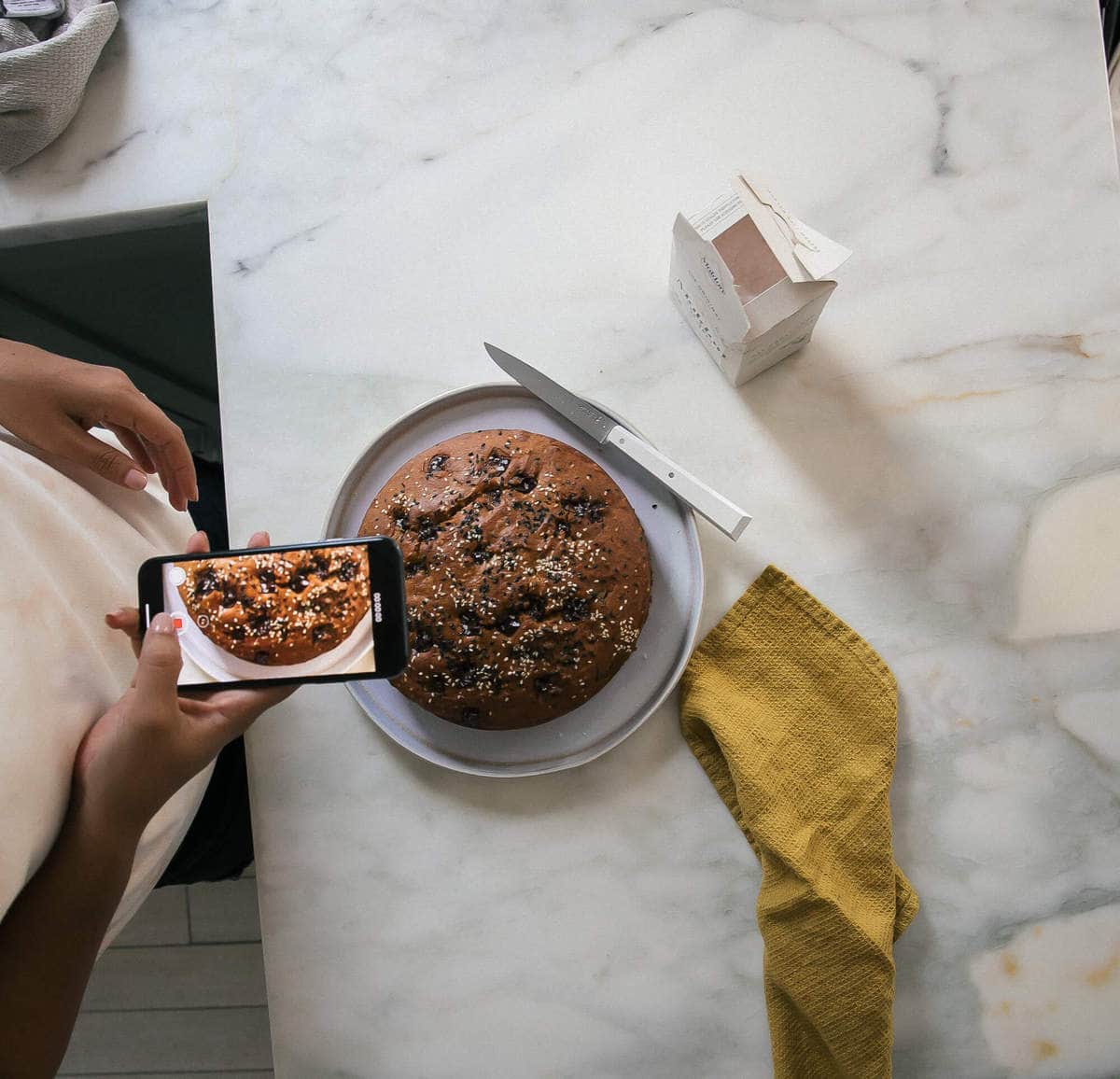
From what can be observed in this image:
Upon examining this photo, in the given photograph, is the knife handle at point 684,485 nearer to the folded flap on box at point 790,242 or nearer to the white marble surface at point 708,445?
the white marble surface at point 708,445

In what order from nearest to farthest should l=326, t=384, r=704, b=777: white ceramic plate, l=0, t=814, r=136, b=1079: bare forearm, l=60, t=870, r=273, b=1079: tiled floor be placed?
l=0, t=814, r=136, b=1079: bare forearm
l=326, t=384, r=704, b=777: white ceramic plate
l=60, t=870, r=273, b=1079: tiled floor

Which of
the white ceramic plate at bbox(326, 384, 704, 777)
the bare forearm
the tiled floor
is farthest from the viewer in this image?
the tiled floor

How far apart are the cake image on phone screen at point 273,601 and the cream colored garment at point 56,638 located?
0.07 meters

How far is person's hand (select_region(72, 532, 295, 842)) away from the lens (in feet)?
2.11

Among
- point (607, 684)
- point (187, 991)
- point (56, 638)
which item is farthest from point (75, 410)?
point (187, 991)

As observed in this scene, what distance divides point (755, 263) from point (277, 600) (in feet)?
1.76

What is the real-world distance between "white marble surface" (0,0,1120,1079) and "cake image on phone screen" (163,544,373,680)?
21cm

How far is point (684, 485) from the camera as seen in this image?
33.1 inches

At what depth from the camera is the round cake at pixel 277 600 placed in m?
0.74

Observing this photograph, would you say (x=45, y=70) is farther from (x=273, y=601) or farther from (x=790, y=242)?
(x=790, y=242)

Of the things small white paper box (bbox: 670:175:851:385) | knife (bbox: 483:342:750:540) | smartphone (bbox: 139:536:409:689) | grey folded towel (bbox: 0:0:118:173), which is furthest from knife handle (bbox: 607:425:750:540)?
grey folded towel (bbox: 0:0:118:173)

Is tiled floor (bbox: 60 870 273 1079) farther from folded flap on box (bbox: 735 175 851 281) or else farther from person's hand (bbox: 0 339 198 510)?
folded flap on box (bbox: 735 175 851 281)

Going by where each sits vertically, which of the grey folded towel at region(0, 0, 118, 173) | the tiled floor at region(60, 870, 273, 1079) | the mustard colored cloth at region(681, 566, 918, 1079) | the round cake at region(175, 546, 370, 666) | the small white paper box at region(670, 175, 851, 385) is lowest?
the tiled floor at region(60, 870, 273, 1079)

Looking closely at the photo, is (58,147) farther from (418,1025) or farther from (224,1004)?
(224,1004)
